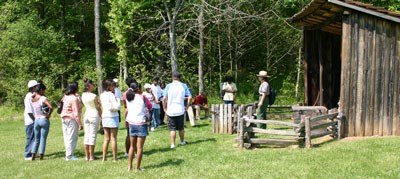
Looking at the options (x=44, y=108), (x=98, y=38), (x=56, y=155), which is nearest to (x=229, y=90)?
(x=56, y=155)

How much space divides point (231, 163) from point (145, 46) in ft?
51.2

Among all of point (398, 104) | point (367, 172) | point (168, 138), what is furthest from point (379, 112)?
point (168, 138)

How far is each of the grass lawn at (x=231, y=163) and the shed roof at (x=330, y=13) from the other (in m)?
3.04

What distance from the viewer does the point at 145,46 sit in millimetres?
23688

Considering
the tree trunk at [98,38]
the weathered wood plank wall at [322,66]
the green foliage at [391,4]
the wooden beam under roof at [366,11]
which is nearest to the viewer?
the wooden beam under roof at [366,11]

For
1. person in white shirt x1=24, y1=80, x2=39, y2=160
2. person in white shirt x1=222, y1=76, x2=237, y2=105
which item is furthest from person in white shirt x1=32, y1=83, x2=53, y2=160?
person in white shirt x1=222, y1=76, x2=237, y2=105

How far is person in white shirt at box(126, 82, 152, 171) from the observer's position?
8453 mm

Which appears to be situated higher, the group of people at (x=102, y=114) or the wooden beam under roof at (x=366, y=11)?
the wooden beam under roof at (x=366, y=11)

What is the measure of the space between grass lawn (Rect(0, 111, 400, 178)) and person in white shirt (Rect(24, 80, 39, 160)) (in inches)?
14.8

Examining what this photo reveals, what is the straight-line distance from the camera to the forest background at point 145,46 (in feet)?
71.2

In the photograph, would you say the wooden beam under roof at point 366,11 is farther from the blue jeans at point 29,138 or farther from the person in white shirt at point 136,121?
the blue jeans at point 29,138

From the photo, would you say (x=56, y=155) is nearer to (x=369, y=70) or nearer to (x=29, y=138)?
(x=29, y=138)

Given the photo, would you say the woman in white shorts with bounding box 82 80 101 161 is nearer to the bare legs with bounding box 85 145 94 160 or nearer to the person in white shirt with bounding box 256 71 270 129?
the bare legs with bounding box 85 145 94 160

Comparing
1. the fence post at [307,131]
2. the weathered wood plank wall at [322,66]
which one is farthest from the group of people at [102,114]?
the weathered wood plank wall at [322,66]
